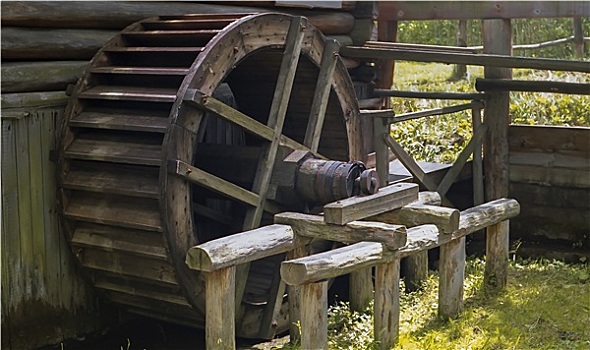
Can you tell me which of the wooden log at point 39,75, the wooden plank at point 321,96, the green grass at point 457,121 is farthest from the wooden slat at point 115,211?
the green grass at point 457,121

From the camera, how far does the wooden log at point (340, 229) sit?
4.91m

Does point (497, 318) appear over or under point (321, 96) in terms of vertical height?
under

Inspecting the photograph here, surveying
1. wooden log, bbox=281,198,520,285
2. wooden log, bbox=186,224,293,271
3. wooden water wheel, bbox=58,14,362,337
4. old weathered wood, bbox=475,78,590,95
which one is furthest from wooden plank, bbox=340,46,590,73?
wooden log, bbox=186,224,293,271

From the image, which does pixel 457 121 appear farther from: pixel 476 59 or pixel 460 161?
pixel 476 59

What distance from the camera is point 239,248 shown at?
4.62 meters

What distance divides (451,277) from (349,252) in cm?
112

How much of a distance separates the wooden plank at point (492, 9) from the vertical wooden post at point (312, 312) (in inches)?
150

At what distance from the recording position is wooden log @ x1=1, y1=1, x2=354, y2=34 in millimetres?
5262

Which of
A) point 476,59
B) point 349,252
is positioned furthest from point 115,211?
point 476,59

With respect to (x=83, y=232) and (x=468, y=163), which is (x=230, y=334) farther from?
(x=468, y=163)

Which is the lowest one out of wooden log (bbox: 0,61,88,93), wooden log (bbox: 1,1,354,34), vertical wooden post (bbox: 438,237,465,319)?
vertical wooden post (bbox: 438,237,465,319)

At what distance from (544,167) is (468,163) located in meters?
0.69

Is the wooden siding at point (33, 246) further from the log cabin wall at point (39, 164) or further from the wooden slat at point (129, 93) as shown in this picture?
the wooden slat at point (129, 93)

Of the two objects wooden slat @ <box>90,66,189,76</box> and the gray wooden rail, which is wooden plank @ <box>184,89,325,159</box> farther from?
the gray wooden rail
